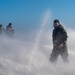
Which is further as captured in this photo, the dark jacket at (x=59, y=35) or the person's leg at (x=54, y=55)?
the person's leg at (x=54, y=55)

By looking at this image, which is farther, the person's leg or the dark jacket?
the person's leg

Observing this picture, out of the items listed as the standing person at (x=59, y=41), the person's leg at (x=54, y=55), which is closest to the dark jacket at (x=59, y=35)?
the standing person at (x=59, y=41)

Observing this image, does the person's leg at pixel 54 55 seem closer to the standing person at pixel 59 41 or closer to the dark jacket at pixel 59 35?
the standing person at pixel 59 41

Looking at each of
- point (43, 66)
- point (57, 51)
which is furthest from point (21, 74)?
point (57, 51)

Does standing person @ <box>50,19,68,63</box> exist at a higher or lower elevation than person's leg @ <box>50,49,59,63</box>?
higher

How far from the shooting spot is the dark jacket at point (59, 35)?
50.4 feet


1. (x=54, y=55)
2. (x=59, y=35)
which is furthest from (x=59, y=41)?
(x=54, y=55)

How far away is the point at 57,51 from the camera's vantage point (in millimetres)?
15430

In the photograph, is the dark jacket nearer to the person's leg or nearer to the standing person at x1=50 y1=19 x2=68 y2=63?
the standing person at x1=50 y1=19 x2=68 y2=63

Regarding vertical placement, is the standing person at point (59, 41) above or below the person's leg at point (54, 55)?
above

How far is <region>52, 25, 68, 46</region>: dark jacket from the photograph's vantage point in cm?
1535

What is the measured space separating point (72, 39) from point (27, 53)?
13175mm

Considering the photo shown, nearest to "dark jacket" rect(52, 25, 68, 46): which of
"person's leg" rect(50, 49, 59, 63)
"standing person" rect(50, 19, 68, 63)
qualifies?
"standing person" rect(50, 19, 68, 63)

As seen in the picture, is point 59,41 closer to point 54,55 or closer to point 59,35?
point 59,35
